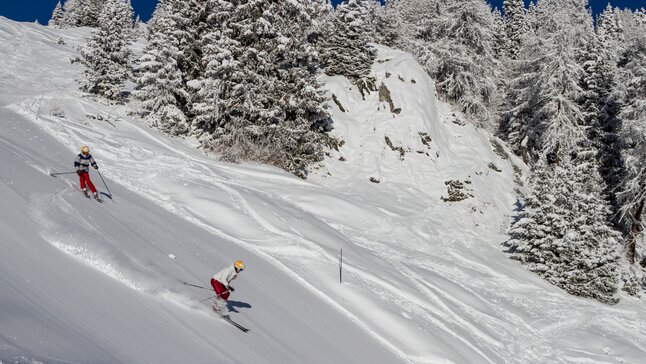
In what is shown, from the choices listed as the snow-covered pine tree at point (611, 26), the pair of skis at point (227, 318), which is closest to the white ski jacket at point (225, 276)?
the pair of skis at point (227, 318)

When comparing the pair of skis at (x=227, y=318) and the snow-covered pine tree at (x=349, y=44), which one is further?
the snow-covered pine tree at (x=349, y=44)

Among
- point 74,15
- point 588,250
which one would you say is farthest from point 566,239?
point 74,15

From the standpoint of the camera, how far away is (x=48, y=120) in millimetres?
24594

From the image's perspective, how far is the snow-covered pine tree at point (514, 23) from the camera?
64875 mm

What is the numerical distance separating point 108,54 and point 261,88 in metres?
11.8

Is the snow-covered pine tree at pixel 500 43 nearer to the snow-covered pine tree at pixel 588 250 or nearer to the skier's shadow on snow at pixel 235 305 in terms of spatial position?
the snow-covered pine tree at pixel 588 250

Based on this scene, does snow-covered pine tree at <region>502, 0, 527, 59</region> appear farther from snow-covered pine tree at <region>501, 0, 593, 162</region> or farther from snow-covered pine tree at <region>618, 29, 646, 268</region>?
snow-covered pine tree at <region>618, 29, 646, 268</region>

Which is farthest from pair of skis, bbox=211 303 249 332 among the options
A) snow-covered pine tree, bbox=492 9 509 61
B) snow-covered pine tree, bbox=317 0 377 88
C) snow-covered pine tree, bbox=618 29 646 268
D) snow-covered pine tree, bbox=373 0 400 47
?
snow-covered pine tree, bbox=492 9 509 61

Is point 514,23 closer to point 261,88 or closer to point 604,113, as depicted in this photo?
Result: point 604,113

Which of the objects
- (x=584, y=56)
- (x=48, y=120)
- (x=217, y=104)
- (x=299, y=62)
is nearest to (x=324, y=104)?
(x=299, y=62)

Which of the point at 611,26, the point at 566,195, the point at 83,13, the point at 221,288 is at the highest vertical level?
the point at 611,26

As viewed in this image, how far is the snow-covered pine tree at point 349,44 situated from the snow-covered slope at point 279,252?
173 centimetres

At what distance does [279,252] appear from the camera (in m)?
16.9

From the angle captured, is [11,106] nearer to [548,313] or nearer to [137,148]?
[137,148]
